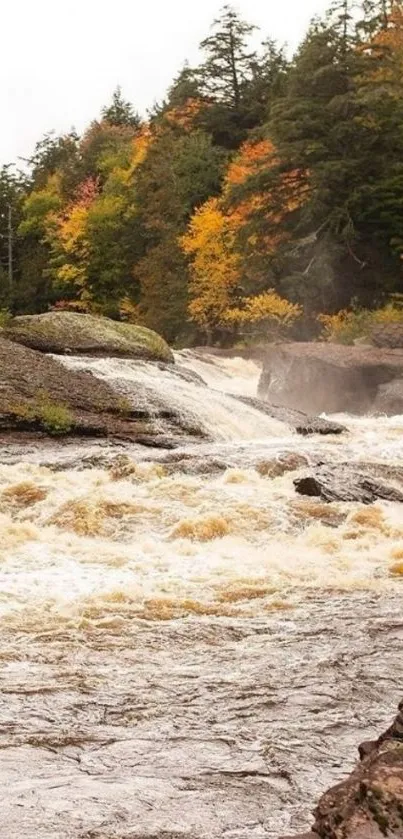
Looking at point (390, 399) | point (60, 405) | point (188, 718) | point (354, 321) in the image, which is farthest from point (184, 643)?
point (354, 321)

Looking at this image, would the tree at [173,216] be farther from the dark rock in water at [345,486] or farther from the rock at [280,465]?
the dark rock in water at [345,486]

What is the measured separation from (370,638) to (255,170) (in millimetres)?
31063

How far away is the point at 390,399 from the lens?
2275 cm

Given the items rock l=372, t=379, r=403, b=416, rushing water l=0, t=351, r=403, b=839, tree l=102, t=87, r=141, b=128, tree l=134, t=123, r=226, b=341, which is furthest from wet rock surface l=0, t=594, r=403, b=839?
tree l=102, t=87, r=141, b=128

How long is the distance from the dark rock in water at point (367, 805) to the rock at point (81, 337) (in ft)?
56.0

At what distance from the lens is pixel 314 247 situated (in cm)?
3234

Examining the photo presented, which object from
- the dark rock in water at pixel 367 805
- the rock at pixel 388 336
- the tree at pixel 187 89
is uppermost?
the tree at pixel 187 89

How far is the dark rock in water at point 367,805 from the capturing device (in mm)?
2721

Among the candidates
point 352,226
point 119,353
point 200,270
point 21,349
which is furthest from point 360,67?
point 21,349

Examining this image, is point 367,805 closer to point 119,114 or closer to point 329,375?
point 329,375

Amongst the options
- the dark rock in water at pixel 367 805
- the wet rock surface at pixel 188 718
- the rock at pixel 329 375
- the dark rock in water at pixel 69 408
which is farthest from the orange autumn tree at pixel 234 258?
the dark rock in water at pixel 367 805

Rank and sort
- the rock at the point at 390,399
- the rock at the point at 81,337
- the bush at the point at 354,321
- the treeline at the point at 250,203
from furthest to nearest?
the treeline at the point at 250,203, the bush at the point at 354,321, the rock at the point at 390,399, the rock at the point at 81,337

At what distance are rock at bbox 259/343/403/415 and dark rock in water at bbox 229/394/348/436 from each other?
5323mm

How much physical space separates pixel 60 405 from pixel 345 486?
605 cm
